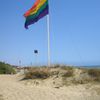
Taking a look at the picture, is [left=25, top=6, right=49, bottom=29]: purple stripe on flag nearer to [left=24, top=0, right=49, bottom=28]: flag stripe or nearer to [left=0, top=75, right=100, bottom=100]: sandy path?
[left=24, top=0, right=49, bottom=28]: flag stripe

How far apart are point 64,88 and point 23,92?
7.82ft

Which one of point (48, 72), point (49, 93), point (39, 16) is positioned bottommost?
point (49, 93)

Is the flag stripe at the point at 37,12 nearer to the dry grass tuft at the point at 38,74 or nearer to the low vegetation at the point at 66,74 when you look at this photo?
the low vegetation at the point at 66,74

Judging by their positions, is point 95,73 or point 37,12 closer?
point 95,73

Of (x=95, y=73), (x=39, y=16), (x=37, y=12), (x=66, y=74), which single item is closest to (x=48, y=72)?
(x=66, y=74)

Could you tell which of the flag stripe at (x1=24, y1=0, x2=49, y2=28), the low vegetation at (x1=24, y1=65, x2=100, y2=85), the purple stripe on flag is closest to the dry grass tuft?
the low vegetation at (x1=24, y1=65, x2=100, y2=85)

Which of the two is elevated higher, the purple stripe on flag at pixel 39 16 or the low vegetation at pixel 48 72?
the purple stripe on flag at pixel 39 16

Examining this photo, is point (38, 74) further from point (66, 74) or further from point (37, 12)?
point (37, 12)

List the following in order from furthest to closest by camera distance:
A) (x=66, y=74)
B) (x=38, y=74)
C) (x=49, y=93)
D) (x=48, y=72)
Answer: (x=38, y=74), (x=48, y=72), (x=66, y=74), (x=49, y=93)

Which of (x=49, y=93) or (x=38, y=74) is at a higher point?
(x=38, y=74)

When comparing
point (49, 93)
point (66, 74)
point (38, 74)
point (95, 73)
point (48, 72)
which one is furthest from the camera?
point (38, 74)

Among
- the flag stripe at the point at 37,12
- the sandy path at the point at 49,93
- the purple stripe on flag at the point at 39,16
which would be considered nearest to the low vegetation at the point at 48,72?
the sandy path at the point at 49,93

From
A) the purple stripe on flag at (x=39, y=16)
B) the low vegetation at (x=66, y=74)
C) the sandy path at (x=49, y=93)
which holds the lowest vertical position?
the sandy path at (x=49, y=93)

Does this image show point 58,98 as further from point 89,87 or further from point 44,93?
point 89,87
